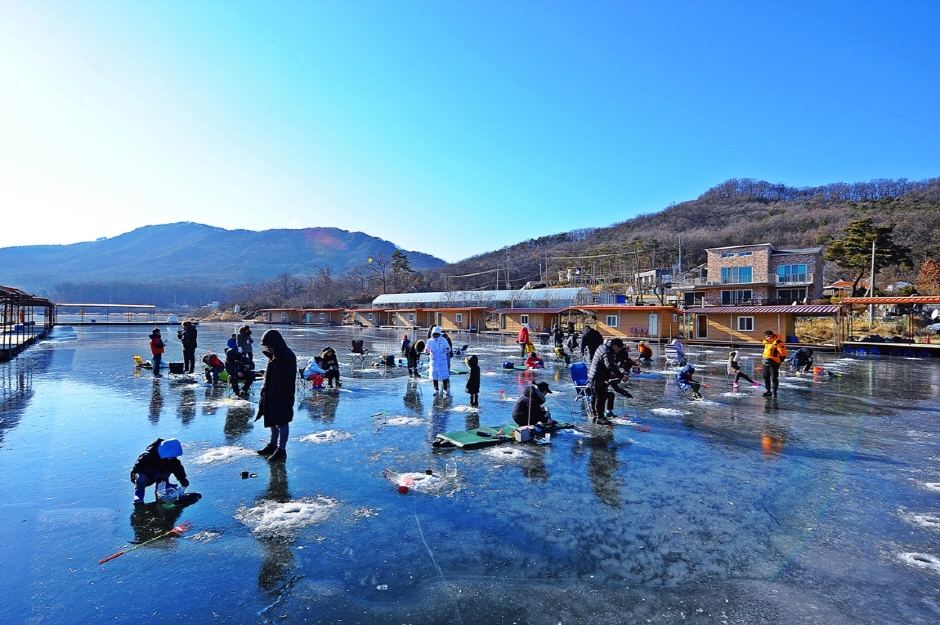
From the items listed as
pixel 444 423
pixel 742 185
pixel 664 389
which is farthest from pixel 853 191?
pixel 444 423

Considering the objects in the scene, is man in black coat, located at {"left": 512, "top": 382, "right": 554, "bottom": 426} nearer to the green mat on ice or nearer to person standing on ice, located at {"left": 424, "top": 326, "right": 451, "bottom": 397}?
the green mat on ice

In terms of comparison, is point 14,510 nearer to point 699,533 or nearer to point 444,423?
point 444,423

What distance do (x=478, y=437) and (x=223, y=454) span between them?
13.2 feet

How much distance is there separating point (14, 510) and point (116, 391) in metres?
8.73

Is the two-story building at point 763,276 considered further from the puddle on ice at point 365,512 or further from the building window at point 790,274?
the puddle on ice at point 365,512

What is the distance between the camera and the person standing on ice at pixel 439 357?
12.2m

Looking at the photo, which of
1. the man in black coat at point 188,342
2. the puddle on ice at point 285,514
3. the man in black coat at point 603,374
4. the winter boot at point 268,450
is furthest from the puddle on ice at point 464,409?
the man in black coat at point 188,342

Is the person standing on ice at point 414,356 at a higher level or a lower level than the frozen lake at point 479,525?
higher

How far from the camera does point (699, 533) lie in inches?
191

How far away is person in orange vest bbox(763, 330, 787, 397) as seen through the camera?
1209 cm

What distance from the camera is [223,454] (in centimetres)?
727

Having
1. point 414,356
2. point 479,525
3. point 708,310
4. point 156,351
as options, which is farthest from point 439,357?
point 708,310

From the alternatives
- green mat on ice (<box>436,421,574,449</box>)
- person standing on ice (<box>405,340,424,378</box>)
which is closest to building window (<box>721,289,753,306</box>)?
person standing on ice (<box>405,340,424,378</box>)

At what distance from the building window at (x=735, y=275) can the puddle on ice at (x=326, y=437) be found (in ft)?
160
